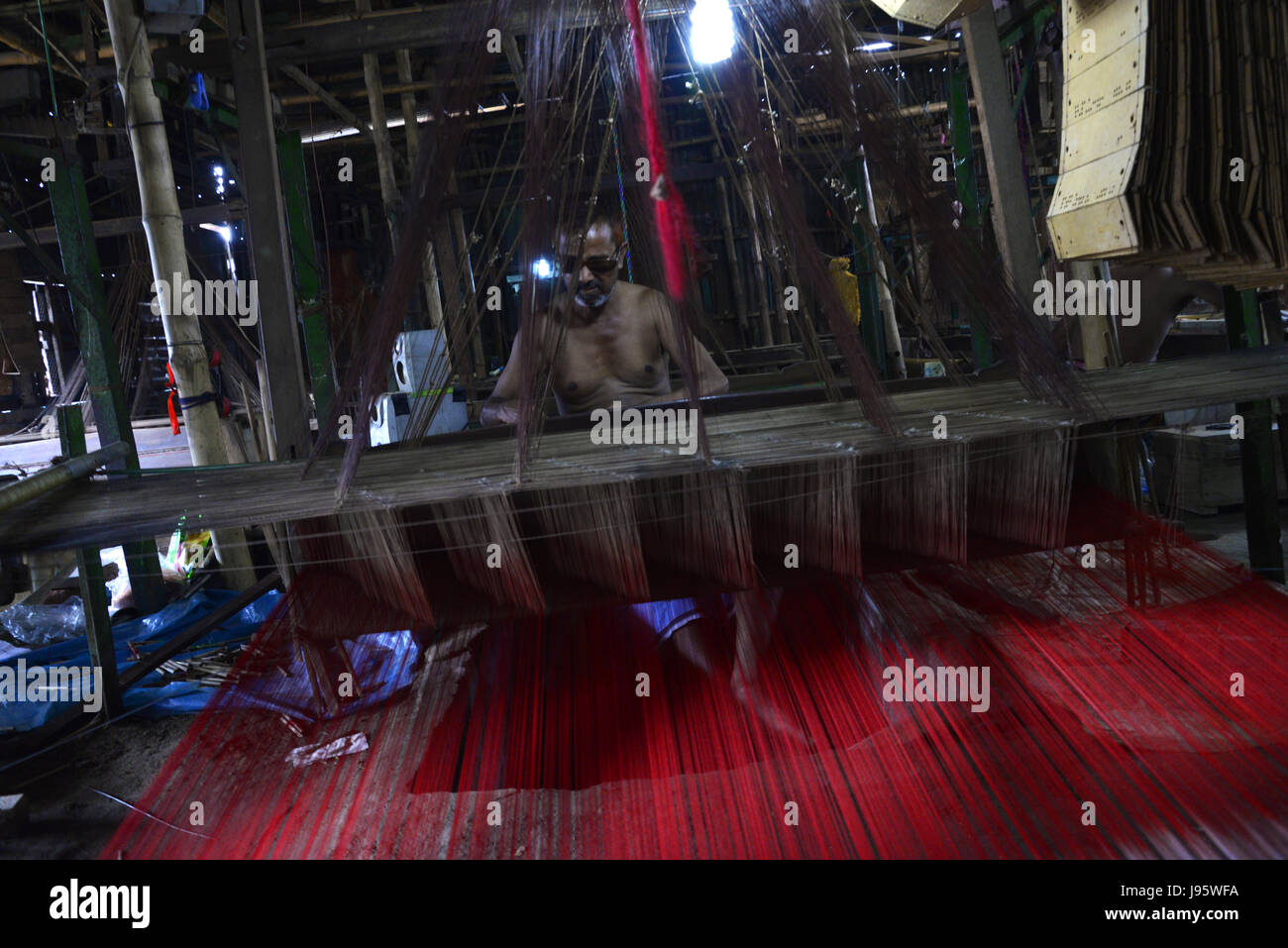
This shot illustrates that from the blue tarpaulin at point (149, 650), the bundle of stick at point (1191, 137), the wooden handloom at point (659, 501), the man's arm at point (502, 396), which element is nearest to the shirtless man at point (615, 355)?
the man's arm at point (502, 396)

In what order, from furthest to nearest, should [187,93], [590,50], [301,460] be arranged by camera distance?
1. [187,93]
2. [301,460]
3. [590,50]

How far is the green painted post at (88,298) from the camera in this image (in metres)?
4.25

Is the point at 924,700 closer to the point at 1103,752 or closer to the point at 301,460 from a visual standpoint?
the point at 1103,752

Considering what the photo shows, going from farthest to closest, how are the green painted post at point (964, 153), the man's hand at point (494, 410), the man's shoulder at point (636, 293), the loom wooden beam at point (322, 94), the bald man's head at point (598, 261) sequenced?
the loom wooden beam at point (322, 94) < the green painted post at point (964, 153) < the man's shoulder at point (636, 293) < the bald man's head at point (598, 261) < the man's hand at point (494, 410)

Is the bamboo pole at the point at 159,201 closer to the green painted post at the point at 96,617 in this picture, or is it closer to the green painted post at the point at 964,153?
the green painted post at the point at 96,617

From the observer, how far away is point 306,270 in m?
4.52

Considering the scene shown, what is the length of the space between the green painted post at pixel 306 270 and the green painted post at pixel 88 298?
0.97 meters

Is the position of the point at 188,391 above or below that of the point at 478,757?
above

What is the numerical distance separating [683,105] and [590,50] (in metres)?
12.0

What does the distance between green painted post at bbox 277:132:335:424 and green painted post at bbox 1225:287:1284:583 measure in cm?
410

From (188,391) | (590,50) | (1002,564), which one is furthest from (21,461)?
(1002,564)

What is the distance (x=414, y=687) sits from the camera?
6.23ft

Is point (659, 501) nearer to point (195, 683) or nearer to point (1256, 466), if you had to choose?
point (1256, 466)

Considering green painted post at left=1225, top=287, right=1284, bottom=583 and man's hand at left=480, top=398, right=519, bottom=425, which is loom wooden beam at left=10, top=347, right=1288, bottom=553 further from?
man's hand at left=480, top=398, right=519, bottom=425
